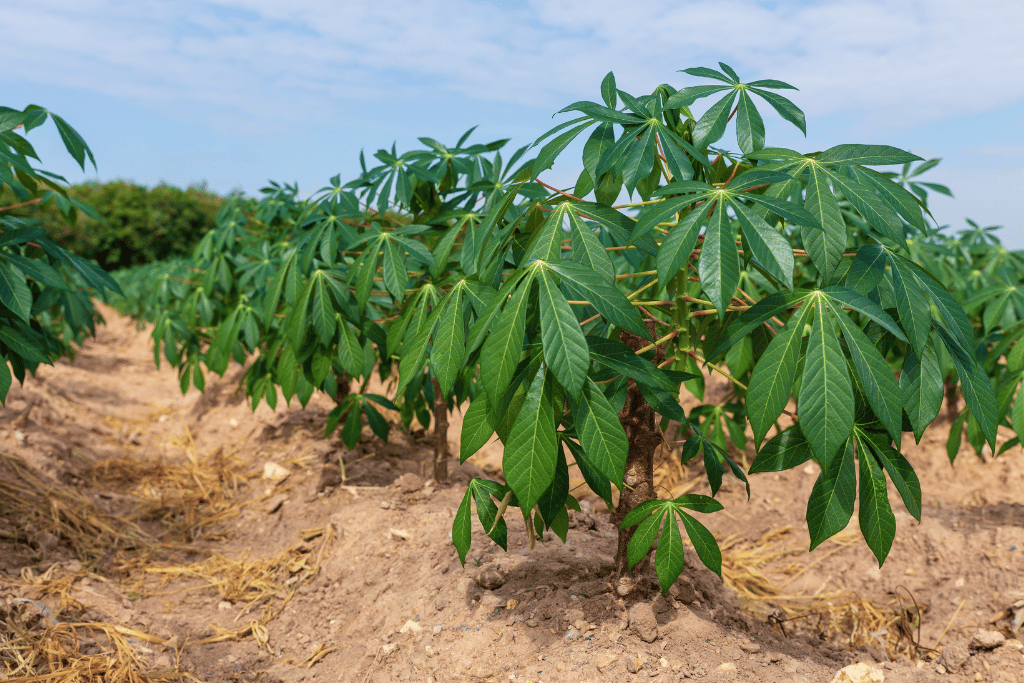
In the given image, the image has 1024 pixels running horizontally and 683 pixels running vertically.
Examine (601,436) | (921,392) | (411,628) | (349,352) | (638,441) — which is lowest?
(411,628)

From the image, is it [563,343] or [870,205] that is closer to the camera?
[563,343]

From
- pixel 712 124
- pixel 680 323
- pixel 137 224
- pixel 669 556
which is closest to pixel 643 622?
pixel 669 556

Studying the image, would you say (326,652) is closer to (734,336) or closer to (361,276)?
(361,276)

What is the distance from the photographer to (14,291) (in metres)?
2.06

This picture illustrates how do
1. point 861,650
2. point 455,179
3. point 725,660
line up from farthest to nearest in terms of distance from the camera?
point 455,179, point 861,650, point 725,660

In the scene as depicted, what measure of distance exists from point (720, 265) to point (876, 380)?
353mm

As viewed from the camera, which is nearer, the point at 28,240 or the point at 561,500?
the point at 561,500

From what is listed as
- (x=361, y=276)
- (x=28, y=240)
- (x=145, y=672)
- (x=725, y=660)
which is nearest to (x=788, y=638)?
(x=725, y=660)

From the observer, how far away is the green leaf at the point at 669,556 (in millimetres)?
1634

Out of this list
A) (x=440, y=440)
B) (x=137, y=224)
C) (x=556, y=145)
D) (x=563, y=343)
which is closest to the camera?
(x=563, y=343)

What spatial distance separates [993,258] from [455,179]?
405cm

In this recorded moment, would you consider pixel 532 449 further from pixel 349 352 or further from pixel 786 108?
pixel 349 352

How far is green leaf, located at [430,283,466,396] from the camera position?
4.48 feet

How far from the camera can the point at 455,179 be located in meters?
2.79
